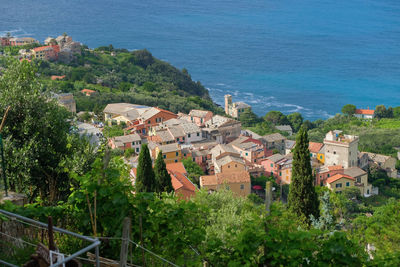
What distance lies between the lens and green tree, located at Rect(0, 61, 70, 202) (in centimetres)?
742

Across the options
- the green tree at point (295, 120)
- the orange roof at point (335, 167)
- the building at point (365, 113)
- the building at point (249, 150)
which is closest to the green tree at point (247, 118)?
the green tree at point (295, 120)

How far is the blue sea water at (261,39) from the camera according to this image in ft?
234

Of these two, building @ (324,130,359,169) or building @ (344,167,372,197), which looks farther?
building @ (324,130,359,169)

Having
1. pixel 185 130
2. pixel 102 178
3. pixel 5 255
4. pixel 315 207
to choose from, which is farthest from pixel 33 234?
pixel 185 130

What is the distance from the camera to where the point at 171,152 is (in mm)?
32281

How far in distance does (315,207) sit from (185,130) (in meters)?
21.1

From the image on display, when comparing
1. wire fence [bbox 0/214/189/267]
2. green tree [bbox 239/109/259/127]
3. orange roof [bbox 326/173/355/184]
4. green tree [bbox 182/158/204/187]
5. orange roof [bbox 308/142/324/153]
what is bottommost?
green tree [bbox 239/109/259/127]

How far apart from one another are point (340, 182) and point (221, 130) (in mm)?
11747

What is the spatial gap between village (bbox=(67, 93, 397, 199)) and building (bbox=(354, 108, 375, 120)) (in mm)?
20285

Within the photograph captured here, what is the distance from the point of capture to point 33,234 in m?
5.10

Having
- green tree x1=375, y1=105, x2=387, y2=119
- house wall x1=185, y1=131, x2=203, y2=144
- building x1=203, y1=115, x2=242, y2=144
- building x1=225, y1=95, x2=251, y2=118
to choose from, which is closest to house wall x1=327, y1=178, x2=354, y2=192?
building x1=203, y1=115, x2=242, y2=144

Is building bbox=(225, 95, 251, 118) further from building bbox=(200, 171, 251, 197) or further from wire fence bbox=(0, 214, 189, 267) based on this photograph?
wire fence bbox=(0, 214, 189, 267)

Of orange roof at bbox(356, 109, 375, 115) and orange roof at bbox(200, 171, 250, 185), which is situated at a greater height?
orange roof at bbox(200, 171, 250, 185)

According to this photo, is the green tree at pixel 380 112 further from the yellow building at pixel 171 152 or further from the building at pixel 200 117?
the yellow building at pixel 171 152
